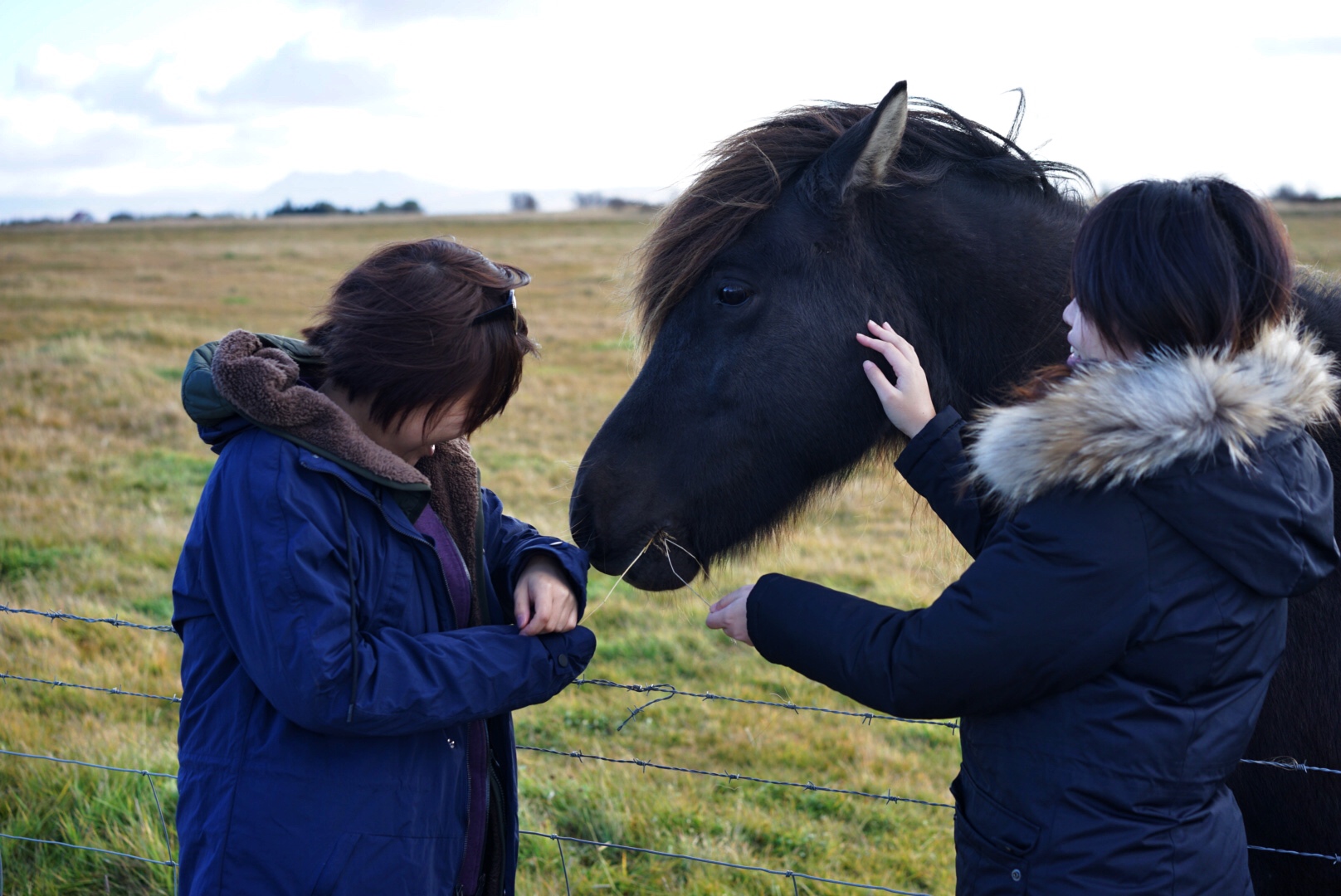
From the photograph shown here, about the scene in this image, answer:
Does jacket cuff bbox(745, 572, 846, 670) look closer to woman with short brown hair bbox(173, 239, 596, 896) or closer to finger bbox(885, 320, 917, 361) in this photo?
woman with short brown hair bbox(173, 239, 596, 896)

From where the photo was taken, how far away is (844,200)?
2475 millimetres

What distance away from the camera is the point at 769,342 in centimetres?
247

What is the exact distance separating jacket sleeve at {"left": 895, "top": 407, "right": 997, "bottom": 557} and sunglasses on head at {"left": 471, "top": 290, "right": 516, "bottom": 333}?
977 mm

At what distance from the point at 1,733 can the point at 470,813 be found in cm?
338

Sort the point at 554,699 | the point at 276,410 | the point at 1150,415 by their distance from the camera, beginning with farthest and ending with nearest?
1. the point at 554,699
2. the point at 276,410
3. the point at 1150,415

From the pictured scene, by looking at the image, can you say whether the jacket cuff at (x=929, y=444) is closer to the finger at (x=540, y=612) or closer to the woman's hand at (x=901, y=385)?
the woman's hand at (x=901, y=385)

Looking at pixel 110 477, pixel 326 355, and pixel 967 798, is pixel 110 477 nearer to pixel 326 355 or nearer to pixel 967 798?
pixel 326 355

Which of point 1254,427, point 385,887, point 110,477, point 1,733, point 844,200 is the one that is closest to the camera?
point 1254,427

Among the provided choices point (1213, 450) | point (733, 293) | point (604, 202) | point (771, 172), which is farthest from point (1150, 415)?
point (604, 202)

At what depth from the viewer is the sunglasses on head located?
6.87 feet

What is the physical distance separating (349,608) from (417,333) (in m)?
Result: 0.59

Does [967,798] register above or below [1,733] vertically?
above

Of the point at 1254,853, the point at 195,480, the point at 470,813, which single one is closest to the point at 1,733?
the point at 470,813

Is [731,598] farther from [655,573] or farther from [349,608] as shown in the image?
[349,608]
